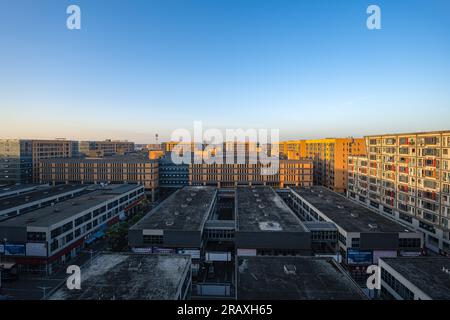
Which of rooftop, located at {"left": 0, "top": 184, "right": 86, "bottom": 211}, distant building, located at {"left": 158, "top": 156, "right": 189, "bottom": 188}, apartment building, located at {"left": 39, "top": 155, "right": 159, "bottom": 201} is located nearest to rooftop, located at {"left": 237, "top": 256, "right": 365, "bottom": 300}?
rooftop, located at {"left": 0, "top": 184, "right": 86, "bottom": 211}

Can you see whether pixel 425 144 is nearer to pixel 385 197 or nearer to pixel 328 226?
pixel 385 197

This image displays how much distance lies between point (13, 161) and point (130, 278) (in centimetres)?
10830

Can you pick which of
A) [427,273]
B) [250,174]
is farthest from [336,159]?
[427,273]

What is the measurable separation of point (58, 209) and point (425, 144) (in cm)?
7969

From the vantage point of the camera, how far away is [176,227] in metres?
47.7

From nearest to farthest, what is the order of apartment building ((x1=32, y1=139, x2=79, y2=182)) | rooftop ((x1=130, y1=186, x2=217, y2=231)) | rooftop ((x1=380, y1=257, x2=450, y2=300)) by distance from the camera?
1. rooftop ((x1=380, y1=257, x2=450, y2=300))
2. rooftop ((x1=130, y1=186, x2=217, y2=231))
3. apartment building ((x1=32, y1=139, x2=79, y2=182))

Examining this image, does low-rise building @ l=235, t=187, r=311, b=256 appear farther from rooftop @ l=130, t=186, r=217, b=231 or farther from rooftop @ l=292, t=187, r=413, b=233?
rooftop @ l=292, t=187, r=413, b=233

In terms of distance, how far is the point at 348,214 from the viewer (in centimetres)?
5681

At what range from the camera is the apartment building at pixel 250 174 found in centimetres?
9962

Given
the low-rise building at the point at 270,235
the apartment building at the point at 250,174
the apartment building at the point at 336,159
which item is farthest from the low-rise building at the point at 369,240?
the apartment building at the point at 336,159

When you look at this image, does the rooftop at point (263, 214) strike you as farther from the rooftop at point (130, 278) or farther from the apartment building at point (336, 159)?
the apartment building at point (336, 159)

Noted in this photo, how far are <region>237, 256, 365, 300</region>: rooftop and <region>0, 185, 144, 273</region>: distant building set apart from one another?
103 feet

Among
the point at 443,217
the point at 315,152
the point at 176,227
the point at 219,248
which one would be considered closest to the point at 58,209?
the point at 176,227

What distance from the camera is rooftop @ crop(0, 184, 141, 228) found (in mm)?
45562
